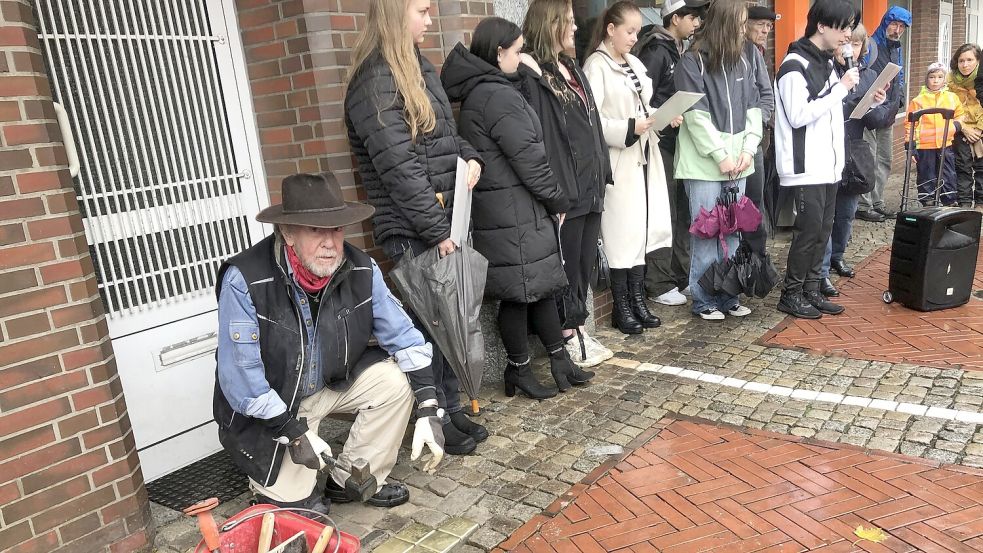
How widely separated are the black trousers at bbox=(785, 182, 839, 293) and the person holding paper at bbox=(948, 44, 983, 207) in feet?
15.1

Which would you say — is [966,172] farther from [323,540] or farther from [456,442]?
[323,540]

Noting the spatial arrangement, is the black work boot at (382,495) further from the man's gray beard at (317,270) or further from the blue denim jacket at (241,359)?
the man's gray beard at (317,270)

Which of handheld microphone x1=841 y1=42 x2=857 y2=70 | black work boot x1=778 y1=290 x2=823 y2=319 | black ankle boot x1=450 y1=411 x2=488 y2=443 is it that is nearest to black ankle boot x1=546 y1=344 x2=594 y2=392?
black ankle boot x1=450 y1=411 x2=488 y2=443

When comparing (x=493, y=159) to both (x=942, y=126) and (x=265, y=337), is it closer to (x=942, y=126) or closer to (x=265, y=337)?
(x=265, y=337)

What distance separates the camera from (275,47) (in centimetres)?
377

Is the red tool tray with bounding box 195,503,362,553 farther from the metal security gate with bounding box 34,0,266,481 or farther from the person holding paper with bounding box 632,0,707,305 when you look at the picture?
the person holding paper with bounding box 632,0,707,305

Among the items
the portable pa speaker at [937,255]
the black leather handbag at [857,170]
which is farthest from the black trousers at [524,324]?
the black leather handbag at [857,170]

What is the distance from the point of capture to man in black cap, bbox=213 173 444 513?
9.05ft

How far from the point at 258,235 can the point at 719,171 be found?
3.08m

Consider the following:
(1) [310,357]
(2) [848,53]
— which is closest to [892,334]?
(2) [848,53]

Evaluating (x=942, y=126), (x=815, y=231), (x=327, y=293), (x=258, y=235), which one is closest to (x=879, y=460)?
(x=815, y=231)

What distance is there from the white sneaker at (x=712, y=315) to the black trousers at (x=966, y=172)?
5.08m

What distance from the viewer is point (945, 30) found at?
14.0 metres

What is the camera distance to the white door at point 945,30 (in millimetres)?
13617
